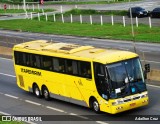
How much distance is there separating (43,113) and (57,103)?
2.00m

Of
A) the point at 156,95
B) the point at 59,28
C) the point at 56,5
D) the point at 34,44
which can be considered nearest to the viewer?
the point at 156,95

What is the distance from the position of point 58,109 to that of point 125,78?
3.81 m

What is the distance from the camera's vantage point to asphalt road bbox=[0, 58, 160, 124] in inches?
827

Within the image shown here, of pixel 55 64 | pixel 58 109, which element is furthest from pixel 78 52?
pixel 58 109

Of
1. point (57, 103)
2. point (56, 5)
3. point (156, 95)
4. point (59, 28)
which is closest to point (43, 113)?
point (57, 103)

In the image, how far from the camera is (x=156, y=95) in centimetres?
2433

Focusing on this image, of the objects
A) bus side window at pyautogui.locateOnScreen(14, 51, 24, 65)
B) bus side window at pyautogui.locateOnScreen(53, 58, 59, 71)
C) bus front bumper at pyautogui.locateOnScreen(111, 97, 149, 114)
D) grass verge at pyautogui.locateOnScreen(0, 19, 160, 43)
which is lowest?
grass verge at pyautogui.locateOnScreen(0, 19, 160, 43)

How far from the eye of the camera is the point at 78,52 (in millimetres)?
23438

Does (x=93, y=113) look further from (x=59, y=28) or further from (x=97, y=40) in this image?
(x=59, y=28)

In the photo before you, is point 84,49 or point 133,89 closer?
point 133,89

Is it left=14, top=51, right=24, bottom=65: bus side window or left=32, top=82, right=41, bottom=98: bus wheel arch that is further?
left=14, top=51, right=24, bottom=65: bus side window

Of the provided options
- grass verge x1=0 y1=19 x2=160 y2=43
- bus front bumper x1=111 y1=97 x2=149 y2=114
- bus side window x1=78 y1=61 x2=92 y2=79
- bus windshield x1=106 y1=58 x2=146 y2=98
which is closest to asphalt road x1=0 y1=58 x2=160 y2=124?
bus front bumper x1=111 y1=97 x2=149 y2=114

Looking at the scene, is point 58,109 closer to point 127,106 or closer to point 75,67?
point 75,67

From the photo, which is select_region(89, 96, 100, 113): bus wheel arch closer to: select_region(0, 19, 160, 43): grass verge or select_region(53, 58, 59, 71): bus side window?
select_region(53, 58, 59, 71): bus side window
